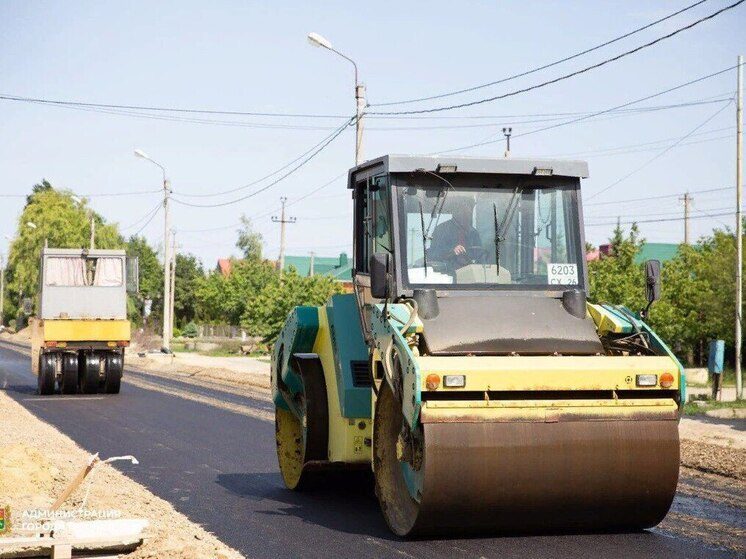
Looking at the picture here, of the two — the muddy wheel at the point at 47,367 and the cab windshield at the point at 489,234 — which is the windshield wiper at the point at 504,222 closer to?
the cab windshield at the point at 489,234

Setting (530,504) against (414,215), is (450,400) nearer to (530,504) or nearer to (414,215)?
(530,504)

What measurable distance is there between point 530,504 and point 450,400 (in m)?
0.88

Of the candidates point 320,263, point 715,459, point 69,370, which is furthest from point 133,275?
point 320,263

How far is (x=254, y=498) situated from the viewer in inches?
446

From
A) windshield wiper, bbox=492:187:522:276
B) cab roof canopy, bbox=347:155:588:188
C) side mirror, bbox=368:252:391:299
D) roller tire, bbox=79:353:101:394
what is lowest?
roller tire, bbox=79:353:101:394

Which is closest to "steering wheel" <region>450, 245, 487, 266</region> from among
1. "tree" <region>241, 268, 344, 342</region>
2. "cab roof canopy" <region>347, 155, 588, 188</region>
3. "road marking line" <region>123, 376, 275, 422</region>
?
"cab roof canopy" <region>347, 155, 588, 188</region>

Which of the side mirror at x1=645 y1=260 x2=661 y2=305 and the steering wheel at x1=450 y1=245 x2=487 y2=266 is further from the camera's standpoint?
the steering wheel at x1=450 y1=245 x2=487 y2=266

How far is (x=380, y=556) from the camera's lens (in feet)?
27.4

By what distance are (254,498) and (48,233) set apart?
3597 inches

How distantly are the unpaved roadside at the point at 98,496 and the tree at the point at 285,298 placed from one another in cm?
3250

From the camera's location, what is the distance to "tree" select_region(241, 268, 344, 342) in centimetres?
4916

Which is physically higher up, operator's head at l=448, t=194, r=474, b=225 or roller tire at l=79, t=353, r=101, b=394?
operator's head at l=448, t=194, r=474, b=225

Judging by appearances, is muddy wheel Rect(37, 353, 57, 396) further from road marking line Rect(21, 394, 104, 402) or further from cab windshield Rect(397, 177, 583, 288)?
cab windshield Rect(397, 177, 583, 288)

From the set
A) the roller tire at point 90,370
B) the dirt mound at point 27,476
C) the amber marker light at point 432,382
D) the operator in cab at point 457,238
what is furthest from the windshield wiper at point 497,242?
the roller tire at point 90,370
